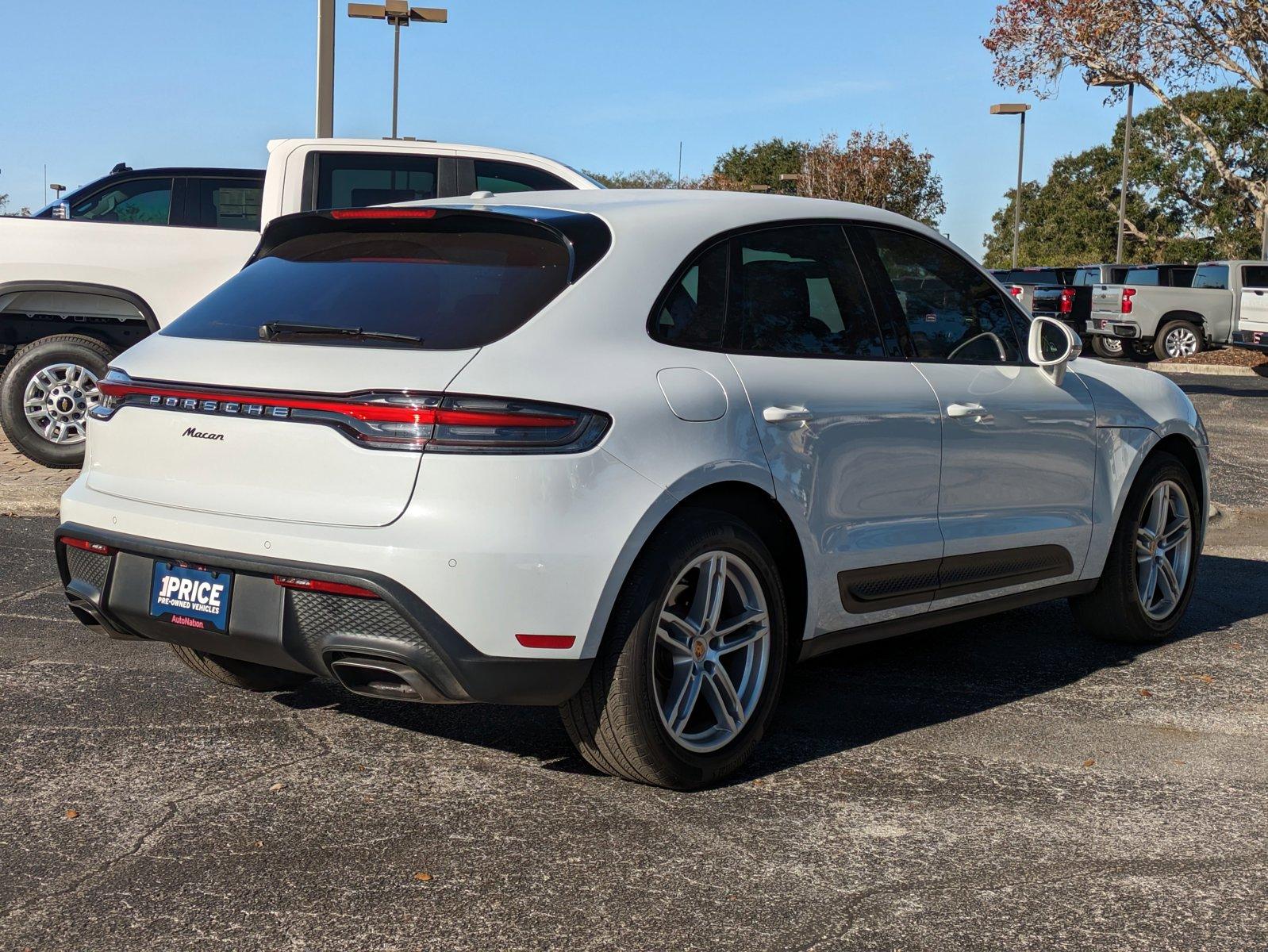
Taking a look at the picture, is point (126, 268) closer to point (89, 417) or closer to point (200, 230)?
point (200, 230)

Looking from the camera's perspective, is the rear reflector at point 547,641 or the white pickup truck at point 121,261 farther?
the white pickup truck at point 121,261

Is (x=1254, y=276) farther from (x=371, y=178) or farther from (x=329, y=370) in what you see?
(x=329, y=370)

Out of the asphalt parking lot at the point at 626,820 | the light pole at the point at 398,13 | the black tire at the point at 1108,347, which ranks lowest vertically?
the asphalt parking lot at the point at 626,820

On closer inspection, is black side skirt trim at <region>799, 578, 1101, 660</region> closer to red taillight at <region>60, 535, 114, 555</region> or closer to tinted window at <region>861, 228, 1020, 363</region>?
tinted window at <region>861, 228, 1020, 363</region>

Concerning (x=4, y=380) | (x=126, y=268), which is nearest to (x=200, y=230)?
(x=126, y=268)

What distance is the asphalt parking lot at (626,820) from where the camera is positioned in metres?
3.33

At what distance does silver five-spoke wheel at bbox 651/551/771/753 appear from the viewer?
418 cm

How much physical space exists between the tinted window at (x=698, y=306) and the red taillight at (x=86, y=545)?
5.32 ft

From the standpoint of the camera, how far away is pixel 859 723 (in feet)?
16.4

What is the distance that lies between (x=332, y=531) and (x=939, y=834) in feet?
5.74

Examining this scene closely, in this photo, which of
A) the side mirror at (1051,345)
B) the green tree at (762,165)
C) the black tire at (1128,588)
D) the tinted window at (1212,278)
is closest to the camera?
the side mirror at (1051,345)

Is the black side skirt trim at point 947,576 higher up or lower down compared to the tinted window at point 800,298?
lower down

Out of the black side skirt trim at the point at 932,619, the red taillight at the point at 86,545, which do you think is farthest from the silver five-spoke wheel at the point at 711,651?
the red taillight at the point at 86,545

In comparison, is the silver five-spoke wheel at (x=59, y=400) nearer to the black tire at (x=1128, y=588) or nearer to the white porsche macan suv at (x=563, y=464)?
the white porsche macan suv at (x=563, y=464)
